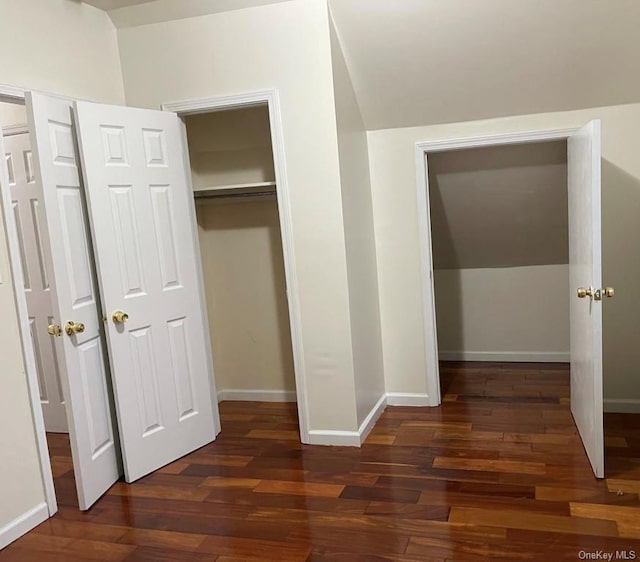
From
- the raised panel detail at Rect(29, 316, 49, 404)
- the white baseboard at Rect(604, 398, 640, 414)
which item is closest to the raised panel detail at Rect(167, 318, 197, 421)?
the raised panel detail at Rect(29, 316, 49, 404)

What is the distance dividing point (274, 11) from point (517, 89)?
56.4 inches

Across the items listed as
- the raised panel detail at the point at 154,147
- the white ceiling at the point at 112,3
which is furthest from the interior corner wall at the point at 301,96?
the raised panel detail at the point at 154,147

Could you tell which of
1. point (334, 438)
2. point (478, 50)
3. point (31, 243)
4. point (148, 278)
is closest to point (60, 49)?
point (148, 278)

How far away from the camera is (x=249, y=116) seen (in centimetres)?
402

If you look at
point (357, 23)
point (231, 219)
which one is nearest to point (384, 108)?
point (357, 23)

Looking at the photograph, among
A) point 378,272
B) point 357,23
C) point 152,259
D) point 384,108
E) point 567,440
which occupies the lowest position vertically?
point 567,440

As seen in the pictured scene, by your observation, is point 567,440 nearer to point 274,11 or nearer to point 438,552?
point 438,552

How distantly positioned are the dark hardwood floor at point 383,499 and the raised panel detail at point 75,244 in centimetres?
104

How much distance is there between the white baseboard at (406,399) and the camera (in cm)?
404

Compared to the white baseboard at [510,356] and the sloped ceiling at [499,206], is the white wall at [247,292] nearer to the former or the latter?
Answer: the sloped ceiling at [499,206]

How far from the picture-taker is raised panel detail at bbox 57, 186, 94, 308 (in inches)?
114

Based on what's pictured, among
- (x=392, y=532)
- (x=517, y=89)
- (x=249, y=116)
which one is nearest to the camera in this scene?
(x=392, y=532)

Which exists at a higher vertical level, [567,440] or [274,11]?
[274,11]

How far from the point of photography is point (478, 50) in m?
3.26
